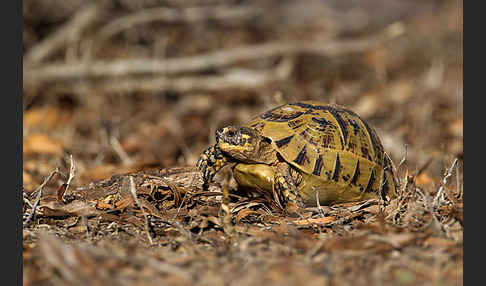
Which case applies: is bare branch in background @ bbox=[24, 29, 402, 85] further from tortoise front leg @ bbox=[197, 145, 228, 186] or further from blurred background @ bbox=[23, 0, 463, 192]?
tortoise front leg @ bbox=[197, 145, 228, 186]

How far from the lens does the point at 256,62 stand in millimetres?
7555

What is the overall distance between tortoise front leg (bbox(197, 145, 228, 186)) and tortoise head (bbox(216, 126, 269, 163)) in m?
0.15

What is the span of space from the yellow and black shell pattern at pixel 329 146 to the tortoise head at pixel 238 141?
0.12m

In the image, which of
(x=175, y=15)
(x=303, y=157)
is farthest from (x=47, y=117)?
(x=303, y=157)

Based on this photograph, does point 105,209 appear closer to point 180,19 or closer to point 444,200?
point 444,200

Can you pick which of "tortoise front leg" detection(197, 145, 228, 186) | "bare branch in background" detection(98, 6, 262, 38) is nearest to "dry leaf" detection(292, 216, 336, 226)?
"tortoise front leg" detection(197, 145, 228, 186)

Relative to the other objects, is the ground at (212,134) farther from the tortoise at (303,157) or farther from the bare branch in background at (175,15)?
the tortoise at (303,157)

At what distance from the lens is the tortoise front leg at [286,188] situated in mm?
2906

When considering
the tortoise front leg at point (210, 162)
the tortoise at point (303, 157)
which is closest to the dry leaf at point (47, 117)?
the tortoise front leg at point (210, 162)

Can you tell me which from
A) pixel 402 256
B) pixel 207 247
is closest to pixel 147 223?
pixel 207 247

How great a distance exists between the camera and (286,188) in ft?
9.62

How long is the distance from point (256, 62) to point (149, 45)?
172 centimetres

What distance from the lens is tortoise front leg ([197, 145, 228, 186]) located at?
320 centimetres

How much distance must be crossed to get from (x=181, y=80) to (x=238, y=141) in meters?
3.93
